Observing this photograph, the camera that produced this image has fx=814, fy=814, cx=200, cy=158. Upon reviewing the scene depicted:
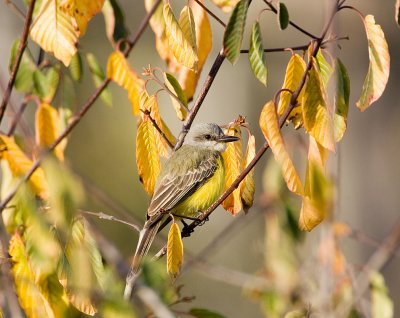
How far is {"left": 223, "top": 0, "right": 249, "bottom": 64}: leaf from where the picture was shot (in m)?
2.77

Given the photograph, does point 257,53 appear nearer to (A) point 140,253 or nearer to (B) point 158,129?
(B) point 158,129

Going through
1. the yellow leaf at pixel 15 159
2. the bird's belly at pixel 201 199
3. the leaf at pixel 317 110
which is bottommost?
the bird's belly at pixel 201 199

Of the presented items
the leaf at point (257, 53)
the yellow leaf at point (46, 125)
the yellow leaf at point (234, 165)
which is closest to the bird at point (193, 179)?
the yellow leaf at point (46, 125)

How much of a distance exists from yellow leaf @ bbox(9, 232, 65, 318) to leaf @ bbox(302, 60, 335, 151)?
1080mm

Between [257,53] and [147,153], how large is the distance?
70 cm

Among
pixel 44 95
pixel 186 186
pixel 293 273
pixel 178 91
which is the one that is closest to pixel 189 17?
pixel 178 91

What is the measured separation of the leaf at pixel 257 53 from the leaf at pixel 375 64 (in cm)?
41

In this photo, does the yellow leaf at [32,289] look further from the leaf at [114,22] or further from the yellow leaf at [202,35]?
the leaf at [114,22]

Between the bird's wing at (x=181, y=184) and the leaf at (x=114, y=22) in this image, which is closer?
the leaf at (x=114, y=22)

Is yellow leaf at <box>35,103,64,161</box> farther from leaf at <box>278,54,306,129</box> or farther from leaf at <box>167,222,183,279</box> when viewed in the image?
leaf at <box>278,54,306,129</box>

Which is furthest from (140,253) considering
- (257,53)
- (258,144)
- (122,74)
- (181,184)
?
(258,144)

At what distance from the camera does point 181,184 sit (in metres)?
5.39

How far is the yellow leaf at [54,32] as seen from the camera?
340cm

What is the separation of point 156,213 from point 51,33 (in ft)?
5.32
